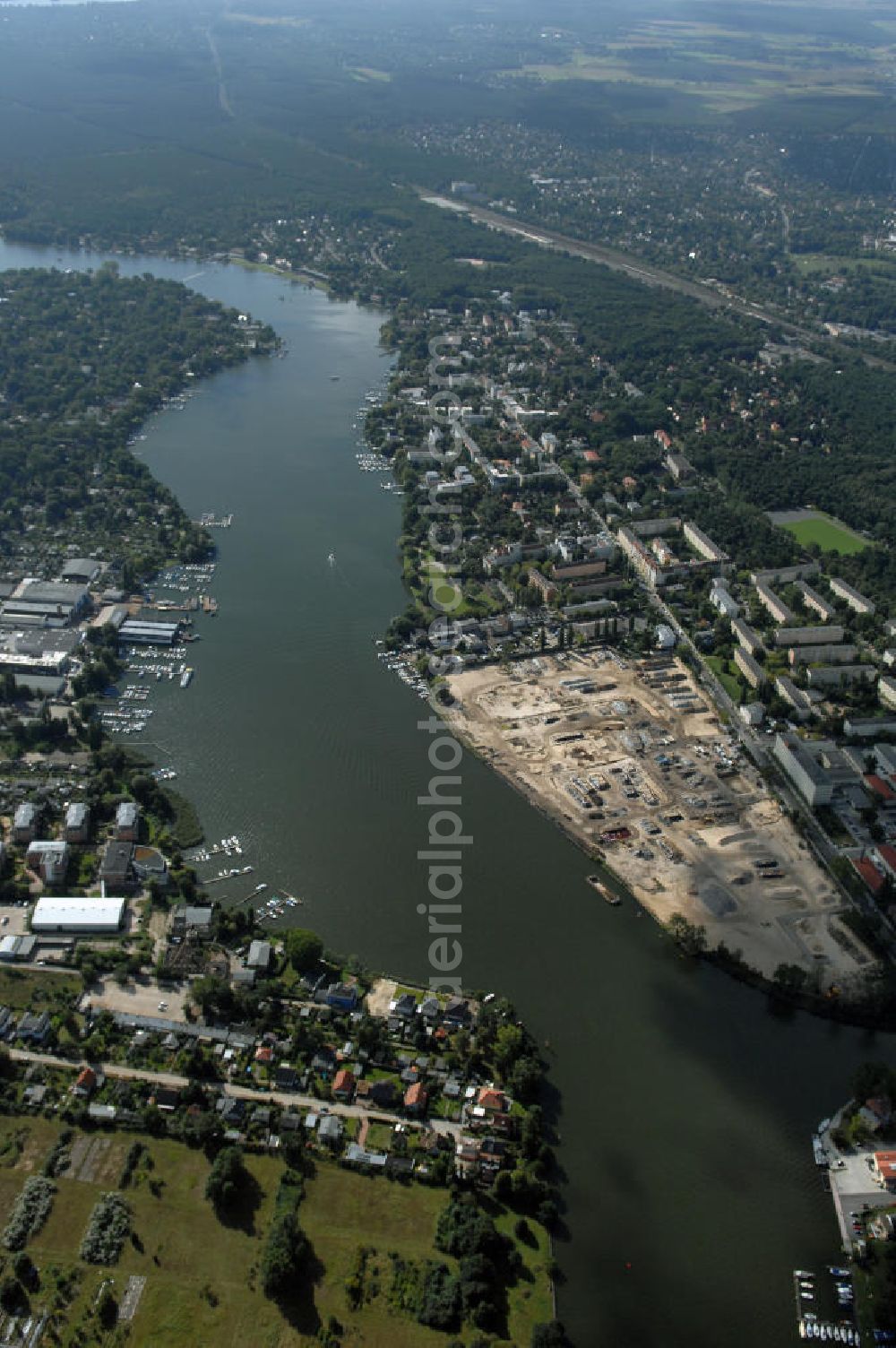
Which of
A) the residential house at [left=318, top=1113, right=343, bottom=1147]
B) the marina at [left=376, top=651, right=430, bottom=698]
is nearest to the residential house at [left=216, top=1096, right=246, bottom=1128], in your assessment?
the residential house at [left=318, top=1113, right=343, bottom=1147]

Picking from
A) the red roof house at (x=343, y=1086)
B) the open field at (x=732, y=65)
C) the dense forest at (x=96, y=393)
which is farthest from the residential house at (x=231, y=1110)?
the open field at (x=732, y=65)

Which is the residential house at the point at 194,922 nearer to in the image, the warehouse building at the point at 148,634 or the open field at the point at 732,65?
the warehouse building at the point at 148,634

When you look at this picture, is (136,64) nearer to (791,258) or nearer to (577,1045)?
(791,258)

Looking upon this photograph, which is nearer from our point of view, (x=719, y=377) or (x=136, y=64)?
(x=719, y=377)

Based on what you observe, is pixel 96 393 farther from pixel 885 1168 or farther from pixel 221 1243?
pixel 885 1168

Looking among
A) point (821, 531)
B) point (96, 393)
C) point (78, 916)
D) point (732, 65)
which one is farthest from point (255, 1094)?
point (732, 65)

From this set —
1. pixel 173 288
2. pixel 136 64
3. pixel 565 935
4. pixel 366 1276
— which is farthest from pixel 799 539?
pixel 136 64
